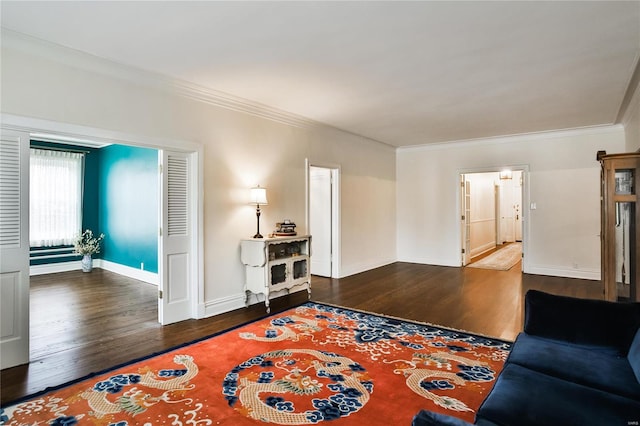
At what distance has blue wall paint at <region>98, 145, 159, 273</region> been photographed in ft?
20.4

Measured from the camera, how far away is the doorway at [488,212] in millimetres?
7781

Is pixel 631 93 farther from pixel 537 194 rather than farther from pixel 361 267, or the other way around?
pixel 361 267

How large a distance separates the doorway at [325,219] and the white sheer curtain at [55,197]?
5.00 metres

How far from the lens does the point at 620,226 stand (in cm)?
360

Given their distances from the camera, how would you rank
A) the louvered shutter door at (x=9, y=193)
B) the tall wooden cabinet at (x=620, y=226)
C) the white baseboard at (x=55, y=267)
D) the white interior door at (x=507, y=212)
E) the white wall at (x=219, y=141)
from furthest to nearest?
the white interior door at (x=507, y=212), the white baseboard at (x=55, y=267), the tall wooden cabinet at (x=620, y=226), the white wall at (x=219, y=141), the louvered shutter door at (x=9, y=193)

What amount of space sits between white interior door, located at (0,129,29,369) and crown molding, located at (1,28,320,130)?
0.71 meters

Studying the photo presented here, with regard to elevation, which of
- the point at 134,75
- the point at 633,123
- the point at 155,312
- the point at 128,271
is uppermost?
the point at 134,75

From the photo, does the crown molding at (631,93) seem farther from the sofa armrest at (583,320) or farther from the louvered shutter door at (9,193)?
the louvered shutter door at (9,193)

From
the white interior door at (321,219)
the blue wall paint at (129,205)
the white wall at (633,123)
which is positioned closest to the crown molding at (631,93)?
the white wall at (633,123)

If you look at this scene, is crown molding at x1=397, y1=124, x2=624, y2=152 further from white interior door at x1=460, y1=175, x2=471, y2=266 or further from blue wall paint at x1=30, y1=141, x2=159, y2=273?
blue wall paint at x1=30, y1=141, x2=159, y2=273

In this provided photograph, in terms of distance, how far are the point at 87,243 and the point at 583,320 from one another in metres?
8.26

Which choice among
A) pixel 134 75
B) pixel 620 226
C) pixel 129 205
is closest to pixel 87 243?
pixel 129 205

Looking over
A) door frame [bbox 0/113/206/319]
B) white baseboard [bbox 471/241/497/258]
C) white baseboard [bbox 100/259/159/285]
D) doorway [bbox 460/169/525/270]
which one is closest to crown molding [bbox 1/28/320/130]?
door frame [bbox 0/113/206/319]

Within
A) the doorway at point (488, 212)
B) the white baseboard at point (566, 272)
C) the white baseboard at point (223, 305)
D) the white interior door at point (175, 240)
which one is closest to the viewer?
the white interior door at point (175, 240)
